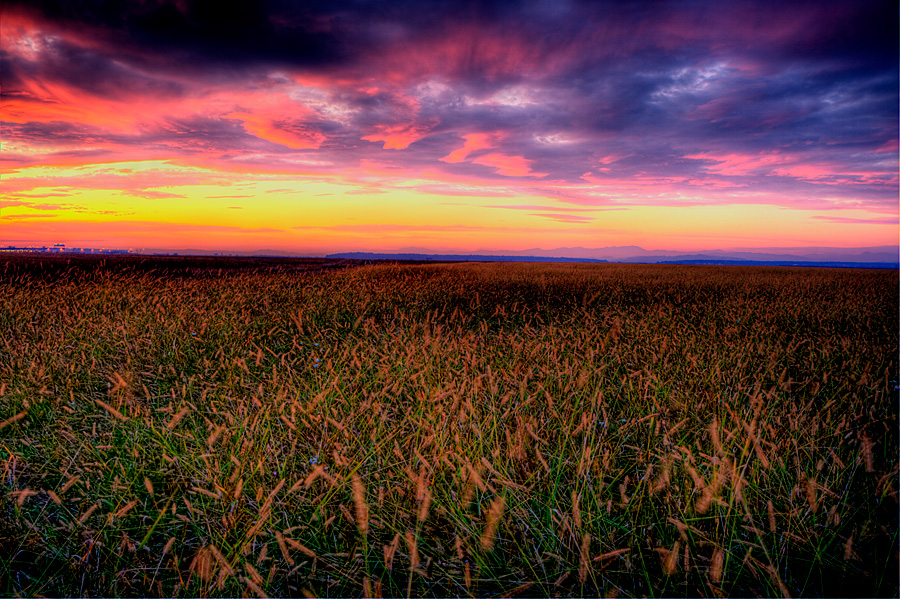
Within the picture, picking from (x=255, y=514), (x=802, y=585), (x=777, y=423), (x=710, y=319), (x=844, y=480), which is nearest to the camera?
(x=802, y=585)

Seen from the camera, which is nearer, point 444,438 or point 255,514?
point 255,514

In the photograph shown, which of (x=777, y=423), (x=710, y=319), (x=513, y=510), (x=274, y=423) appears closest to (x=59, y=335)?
(x=274, y=423)

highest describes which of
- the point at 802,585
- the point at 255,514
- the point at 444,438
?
the point at 444,438

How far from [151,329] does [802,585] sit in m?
5.76

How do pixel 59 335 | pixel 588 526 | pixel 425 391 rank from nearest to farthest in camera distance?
pixel 588 526
pixel 425 391
pixel 59 335

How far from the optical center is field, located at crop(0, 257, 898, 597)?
1494 millimetres

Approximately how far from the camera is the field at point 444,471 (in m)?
1.49

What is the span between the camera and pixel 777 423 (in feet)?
8.36

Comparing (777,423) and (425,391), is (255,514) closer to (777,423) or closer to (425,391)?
(425,391)

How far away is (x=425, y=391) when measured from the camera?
2848 millimetres

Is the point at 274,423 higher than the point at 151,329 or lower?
lower

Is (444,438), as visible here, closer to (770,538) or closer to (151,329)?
(770,538)

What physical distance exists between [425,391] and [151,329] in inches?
149

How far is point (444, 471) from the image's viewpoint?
1.94m
